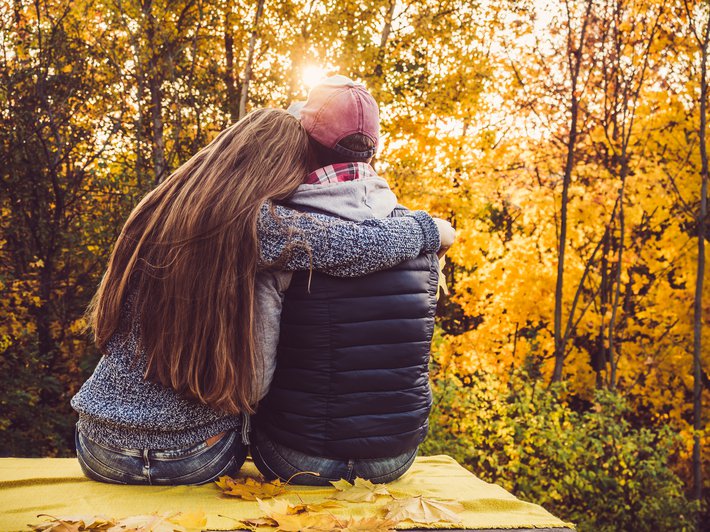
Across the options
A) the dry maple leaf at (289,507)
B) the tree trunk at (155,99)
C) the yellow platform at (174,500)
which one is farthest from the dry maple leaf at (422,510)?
the tree trunk at (155,99)

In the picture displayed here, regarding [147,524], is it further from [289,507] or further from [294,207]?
[294,207]

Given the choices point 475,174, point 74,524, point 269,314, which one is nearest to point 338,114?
→ point 269,314

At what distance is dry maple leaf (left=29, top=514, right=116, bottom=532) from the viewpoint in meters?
1.47

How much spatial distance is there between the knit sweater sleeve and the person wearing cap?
2.2 inches

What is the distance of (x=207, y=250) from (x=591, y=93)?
25.2 ft

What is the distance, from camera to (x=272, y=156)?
1918 millimetres

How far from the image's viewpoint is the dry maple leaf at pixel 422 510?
170cm

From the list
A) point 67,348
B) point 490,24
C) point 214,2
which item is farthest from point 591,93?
point 67,348

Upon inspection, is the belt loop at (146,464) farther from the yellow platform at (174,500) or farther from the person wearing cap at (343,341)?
the person wearing cap at (343,341)

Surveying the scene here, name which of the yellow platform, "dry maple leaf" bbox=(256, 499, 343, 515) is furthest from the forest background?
"dry maple leaf" bbox=(256, 499, 343, 515)

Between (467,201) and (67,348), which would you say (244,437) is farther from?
(467,201)

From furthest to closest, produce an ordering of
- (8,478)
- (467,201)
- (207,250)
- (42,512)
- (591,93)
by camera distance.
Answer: (467,201), (591,93), (8,478), (207,250), (42,512)

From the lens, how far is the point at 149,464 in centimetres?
191

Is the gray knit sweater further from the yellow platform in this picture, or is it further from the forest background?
the forest background
